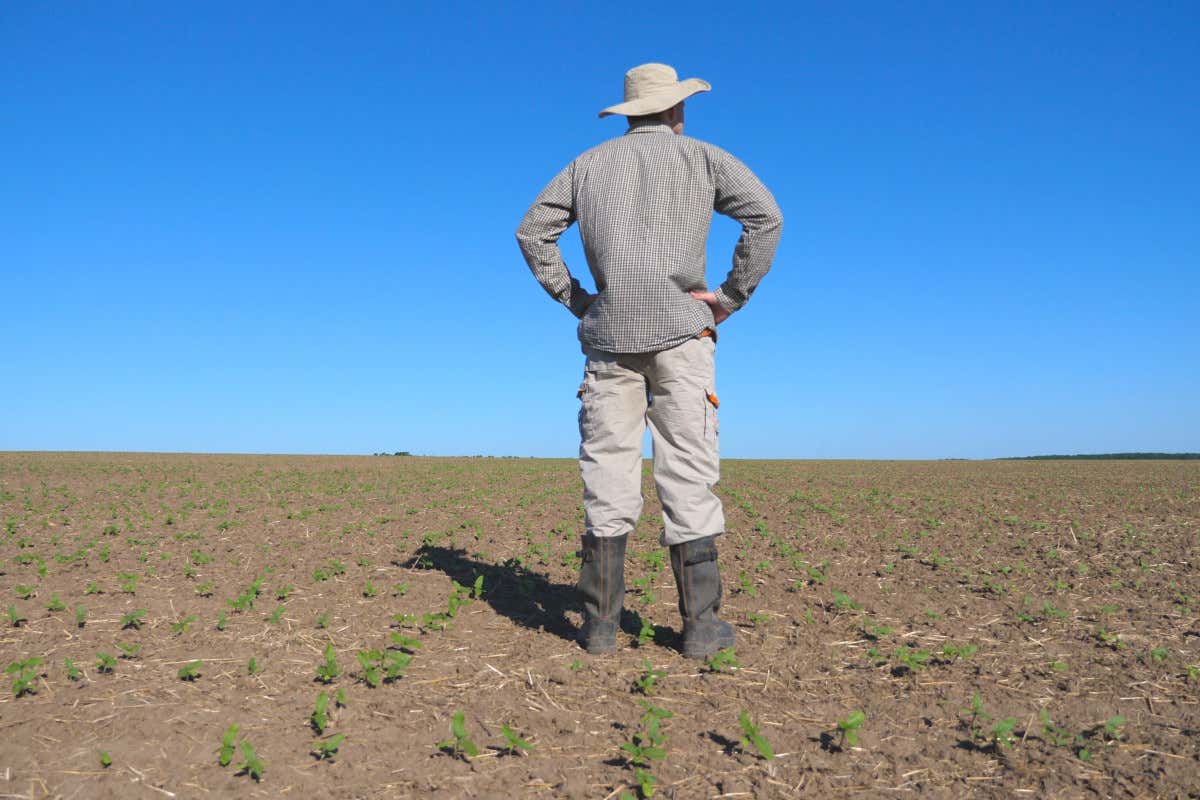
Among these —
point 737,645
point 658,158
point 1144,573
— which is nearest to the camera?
point 658,158

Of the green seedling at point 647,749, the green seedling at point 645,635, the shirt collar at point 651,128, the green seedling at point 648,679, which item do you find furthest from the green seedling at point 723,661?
the shirt collar at point 651,128

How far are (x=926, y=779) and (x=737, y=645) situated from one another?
1.85m

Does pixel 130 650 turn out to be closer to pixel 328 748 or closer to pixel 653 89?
pixel 328 748

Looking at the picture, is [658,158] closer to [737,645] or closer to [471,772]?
[737,645]

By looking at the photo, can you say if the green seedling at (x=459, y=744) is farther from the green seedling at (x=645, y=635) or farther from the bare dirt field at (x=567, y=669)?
the green seedling at (x=645, y=635)

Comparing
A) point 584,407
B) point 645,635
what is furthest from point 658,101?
point 645,635

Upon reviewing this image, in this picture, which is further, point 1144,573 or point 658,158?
point 1144,573

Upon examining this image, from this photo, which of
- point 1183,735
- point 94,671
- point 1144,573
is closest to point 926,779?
point 1183,735

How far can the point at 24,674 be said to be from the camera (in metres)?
4.52

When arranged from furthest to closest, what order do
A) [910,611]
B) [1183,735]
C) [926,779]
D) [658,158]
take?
[910,611] → [658,158] → [1183,735] → [926,779]

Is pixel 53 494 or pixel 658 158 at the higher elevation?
pixel 658 158

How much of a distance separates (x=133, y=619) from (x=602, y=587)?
3249 millimetres

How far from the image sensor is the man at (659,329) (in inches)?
185

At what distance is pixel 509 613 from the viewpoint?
19.5 ft
